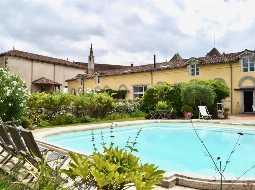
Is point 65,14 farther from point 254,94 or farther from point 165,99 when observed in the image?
point 254,94

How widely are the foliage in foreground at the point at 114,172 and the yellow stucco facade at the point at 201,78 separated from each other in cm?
2784

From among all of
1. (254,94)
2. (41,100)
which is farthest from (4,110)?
(254,94)

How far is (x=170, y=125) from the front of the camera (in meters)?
21.1

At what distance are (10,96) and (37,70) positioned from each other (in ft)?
96.9

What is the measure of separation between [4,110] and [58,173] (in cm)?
1161

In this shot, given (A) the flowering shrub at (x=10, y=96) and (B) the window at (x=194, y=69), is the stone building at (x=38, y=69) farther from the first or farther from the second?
(A) the flowering shrub at (x=10, y=96)

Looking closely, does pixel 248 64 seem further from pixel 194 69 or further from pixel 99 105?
pixel 99 105

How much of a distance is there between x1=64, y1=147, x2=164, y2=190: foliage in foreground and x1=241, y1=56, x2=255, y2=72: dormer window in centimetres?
2812

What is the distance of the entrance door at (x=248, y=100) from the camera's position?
3006 cm

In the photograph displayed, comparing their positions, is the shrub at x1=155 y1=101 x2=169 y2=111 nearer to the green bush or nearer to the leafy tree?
the green bush

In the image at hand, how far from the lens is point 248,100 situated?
30281 mm

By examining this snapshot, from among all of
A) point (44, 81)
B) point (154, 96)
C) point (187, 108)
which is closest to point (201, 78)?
point (154, 96)

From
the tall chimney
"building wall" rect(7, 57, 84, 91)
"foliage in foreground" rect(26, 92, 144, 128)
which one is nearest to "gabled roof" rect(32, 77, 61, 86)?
"building wall" rect(7, 57, 84, 91)

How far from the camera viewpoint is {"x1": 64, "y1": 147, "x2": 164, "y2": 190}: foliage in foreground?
3316 mm
